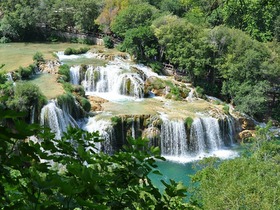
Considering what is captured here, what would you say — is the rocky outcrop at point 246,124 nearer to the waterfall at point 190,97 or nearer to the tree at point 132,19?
the waterfall at point 190,97

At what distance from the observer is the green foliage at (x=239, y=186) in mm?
10008

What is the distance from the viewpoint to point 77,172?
152 centimetres

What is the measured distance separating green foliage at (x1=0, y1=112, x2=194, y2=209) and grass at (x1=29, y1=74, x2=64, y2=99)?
1605cm

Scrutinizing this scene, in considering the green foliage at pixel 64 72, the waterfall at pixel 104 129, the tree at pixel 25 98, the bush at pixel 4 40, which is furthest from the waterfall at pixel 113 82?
the bush at pixel 4 40

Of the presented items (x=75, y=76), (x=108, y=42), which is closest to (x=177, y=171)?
(x=75, y=76)

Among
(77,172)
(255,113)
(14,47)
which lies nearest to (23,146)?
(77,172)

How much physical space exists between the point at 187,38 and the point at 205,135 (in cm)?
935

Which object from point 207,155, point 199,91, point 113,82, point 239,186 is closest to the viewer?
point 239,186

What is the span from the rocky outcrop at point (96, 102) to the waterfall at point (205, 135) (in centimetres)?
531

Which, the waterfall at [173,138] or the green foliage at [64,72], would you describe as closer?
the waterfall at [173,138]

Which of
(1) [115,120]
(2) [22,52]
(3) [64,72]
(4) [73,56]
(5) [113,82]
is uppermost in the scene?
(2) [22,52]

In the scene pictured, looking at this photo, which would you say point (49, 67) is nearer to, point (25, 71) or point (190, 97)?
point (25, 71)

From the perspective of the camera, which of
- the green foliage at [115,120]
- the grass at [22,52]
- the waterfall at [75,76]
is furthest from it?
the waterfall at [75,76]

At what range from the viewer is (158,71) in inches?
1077
